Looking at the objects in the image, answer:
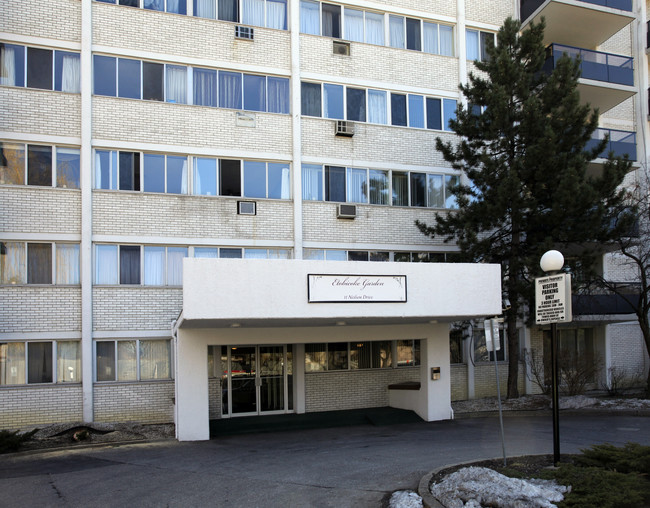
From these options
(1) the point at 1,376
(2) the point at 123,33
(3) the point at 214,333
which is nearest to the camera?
(3) the point at 214,333

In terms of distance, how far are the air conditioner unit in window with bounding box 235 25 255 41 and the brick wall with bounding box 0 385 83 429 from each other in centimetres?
1169

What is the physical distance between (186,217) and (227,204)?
1320mm

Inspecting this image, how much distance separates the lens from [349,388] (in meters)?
19.4

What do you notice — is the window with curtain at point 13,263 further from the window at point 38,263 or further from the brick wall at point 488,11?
the brick wall at point 488,11

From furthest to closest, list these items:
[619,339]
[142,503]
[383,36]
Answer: [619,339] < [383,36] < [142,503]

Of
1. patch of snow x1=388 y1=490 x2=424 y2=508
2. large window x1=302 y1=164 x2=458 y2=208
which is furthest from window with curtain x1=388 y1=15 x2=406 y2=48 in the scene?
patch of snow x1=388 y1=490 x2=424 y2=508

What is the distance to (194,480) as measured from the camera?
34.0 feet

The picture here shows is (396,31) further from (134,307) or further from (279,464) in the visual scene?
(279,464)

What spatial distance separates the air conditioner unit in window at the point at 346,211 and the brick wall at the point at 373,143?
1551 mm

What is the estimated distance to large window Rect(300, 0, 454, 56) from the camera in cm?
2072

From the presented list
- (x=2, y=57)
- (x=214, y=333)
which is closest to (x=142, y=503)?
(x=214, y=333)

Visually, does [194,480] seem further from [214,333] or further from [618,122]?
[618,122]

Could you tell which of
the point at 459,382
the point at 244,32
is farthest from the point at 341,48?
the point at 459,382

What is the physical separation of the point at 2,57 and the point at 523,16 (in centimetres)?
1827
